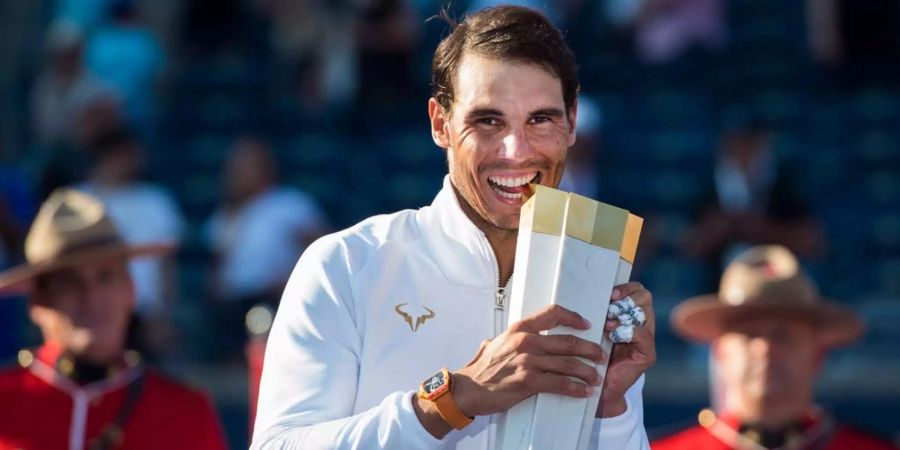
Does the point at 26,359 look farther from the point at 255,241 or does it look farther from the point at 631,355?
the point at 255,241

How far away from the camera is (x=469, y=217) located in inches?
147

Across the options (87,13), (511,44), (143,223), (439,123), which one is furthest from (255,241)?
(511,44)

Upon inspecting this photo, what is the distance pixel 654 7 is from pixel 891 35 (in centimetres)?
170

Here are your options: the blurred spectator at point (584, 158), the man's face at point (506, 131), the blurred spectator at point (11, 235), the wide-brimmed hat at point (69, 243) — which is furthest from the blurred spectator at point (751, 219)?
the man's face at point (506, 131)

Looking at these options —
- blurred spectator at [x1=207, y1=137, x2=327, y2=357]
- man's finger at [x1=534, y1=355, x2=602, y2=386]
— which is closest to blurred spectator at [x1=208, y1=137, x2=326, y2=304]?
blurred spectator at [x1=207, y1=137, x2=327, y2=357]

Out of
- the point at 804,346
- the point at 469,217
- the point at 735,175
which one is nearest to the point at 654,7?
the point at 735,175

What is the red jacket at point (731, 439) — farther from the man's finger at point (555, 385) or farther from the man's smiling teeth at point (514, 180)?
the man's finger at point (555, 385)

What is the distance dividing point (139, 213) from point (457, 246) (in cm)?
648

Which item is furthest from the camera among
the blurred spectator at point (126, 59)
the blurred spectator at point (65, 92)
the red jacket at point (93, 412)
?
the blurred spectator at point (126, 59)

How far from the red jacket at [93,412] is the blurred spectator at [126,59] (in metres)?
6.93

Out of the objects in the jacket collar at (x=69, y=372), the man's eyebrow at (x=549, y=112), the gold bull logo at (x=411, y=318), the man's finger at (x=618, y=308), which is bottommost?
the jacket collar at (x=69, y=372)

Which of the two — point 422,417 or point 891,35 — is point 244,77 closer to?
point 891,35

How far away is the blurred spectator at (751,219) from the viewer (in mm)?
9609

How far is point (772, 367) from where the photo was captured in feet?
20.3
